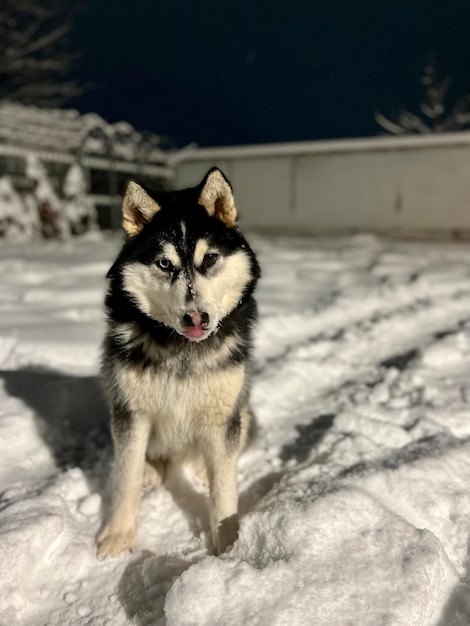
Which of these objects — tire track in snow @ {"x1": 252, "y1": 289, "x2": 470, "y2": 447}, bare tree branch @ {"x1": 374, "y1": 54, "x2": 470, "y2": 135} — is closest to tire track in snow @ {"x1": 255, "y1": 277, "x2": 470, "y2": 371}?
tire track in snow @ {"x1": 252, "y1": 289, "x2": 470, "y2": 447}

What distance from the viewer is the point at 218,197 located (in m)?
1.95

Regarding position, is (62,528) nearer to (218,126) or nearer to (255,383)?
(255,383)

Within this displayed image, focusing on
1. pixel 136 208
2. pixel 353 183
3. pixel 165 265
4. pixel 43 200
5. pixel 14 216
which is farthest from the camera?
pixel 353 183

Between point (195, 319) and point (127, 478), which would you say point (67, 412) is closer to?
point (127, 478)

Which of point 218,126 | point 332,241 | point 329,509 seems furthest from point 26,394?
point 218,126

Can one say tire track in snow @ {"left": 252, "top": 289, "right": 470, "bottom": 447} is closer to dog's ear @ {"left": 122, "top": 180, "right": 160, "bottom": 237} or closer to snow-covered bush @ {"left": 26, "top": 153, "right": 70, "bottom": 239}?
dog's ear @ {"left": 122, "top": 180, "right": 160, "bottom": 237}

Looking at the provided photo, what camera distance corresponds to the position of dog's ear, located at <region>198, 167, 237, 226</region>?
190 cm

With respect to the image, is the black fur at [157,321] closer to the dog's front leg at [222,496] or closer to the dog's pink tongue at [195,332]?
the dog's front leg at [222,496]

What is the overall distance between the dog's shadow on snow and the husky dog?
1.96ft

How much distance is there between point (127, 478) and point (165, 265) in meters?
0.97

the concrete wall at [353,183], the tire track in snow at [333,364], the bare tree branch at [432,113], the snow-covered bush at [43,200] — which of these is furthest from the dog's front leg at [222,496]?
the bare tree branch at [432,113]

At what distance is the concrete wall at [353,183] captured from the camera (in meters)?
9.78

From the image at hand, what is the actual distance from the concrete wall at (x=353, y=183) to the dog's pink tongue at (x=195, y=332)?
32.0 ft

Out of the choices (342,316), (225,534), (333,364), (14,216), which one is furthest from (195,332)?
(14,216)
